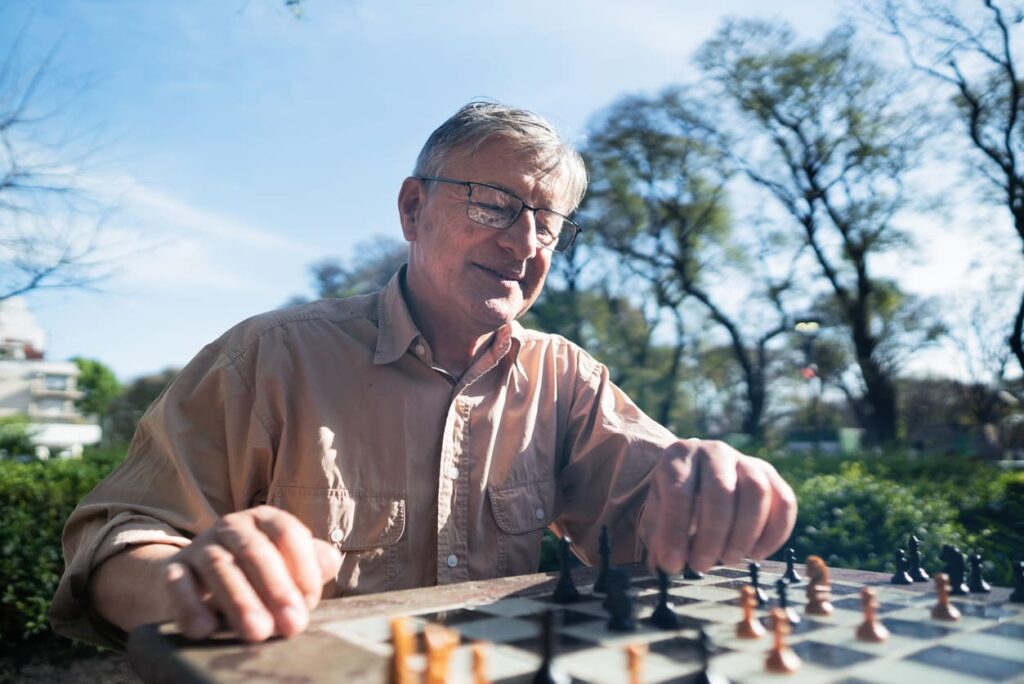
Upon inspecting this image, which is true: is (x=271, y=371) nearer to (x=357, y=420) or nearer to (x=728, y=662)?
(x=357, y=420)

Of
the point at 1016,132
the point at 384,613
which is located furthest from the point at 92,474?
the point at 1016,132

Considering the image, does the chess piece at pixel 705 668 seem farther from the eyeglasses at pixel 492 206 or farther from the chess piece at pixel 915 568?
the eyeglasses at pixel 492 206

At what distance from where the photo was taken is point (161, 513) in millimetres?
1675

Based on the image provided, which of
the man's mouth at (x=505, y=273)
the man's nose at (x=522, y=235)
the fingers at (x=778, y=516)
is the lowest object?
the fingers at (x=778, y=516)

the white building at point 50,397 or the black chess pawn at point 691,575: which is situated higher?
the white building at point 50,397

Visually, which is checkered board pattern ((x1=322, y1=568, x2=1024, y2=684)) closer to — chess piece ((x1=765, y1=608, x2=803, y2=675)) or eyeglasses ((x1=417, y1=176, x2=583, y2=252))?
chess piece ((x1=765, y1=608, x2=803, y2=675))

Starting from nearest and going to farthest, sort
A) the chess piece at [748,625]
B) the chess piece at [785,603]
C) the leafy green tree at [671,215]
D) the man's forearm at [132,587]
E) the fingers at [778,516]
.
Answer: the chess piece at [748,625] < the chess piece at [785,603] < the man's forearm at [132,587] < the fingers at [778,516] < the leafy green tree at [671,215]

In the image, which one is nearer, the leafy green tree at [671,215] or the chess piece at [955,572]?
the chess piece at [955,572]

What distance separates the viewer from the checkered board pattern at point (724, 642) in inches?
38.8

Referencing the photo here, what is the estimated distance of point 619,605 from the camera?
126 cm

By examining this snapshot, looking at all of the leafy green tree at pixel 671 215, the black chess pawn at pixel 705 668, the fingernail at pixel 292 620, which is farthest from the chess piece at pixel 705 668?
the leafy green tree at pixel 671 215

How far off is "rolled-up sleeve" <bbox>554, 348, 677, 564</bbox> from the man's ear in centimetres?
75

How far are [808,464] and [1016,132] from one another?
33.9 feet

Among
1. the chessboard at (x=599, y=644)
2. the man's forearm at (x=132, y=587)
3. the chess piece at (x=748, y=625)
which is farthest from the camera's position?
the man's forearm at (x=132, y=587)
